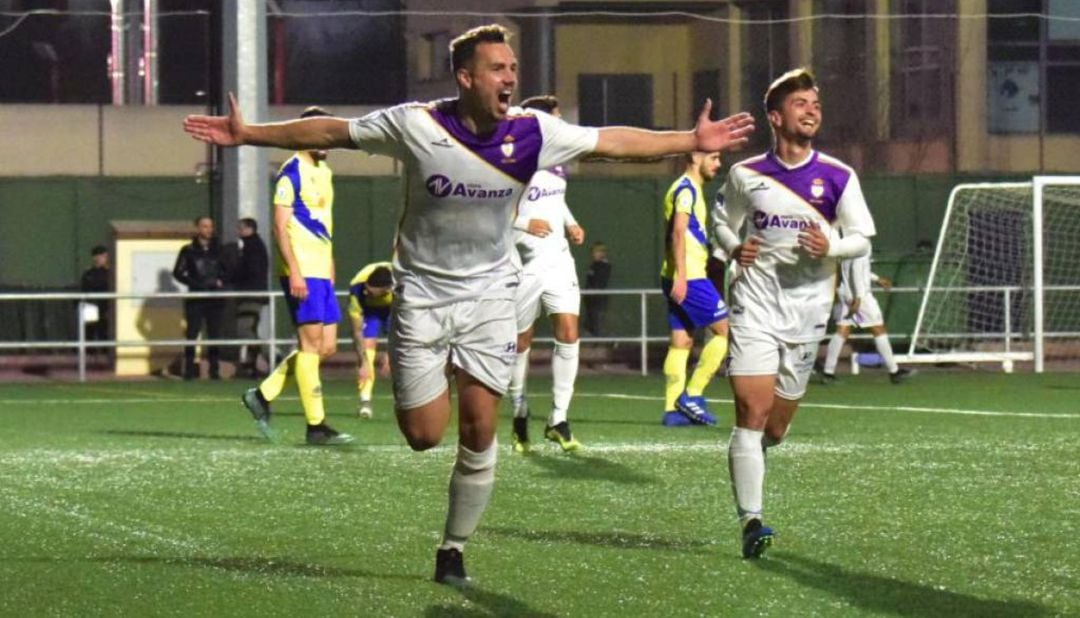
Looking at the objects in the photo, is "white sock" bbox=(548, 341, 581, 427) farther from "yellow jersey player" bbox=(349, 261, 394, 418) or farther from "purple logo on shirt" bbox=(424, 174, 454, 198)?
"purple logo on shirt" bbox=(424, 174, 454, 198)

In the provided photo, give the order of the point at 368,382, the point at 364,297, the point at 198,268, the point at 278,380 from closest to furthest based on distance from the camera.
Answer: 1. the point at 278,380
2. the point at 368,382
3. the point at 364,297
4. the point at 198,268

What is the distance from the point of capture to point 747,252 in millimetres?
9828

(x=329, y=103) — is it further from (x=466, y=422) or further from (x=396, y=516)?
(x=466, y=422)

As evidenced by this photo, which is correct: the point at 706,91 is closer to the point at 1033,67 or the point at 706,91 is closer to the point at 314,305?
the point at 1033,67

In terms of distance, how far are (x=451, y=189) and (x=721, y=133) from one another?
1007 mm

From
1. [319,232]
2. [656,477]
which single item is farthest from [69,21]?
[656,477]

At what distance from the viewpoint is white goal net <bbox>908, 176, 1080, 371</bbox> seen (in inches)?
1045

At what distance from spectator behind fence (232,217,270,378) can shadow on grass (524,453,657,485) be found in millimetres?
12174

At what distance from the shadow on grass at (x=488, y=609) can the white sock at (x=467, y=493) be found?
40cm

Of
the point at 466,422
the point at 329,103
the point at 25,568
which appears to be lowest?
the point at 25,568

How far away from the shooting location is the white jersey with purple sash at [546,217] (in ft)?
46.4

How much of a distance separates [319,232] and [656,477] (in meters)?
3.21

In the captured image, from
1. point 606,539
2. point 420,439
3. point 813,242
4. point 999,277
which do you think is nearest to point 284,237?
point 606,539

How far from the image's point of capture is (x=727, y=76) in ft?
104
